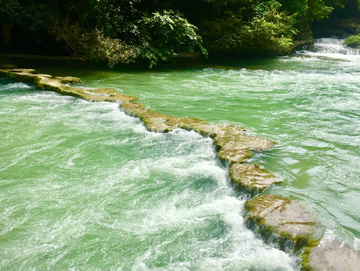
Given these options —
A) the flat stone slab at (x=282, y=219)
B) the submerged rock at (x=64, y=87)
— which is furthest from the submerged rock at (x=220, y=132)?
the flat stone slab at (x=282, y=219)

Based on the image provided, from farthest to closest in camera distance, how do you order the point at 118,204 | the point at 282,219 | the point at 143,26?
the point at 143,26, the point at 118,204, the point at 282,219

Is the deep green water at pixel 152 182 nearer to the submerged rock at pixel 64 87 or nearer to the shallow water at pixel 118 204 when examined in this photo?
the shallow water at pixel 118 204

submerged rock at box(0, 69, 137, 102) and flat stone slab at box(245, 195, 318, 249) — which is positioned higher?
submerged rock at box(0, 69, 137, 102)

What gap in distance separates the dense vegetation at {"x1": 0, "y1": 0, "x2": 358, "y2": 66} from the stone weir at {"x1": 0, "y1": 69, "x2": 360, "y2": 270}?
7324 millimetres

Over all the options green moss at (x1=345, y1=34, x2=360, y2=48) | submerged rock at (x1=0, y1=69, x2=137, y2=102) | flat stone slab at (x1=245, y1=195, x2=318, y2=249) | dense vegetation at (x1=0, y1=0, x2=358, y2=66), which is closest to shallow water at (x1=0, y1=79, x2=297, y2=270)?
flat stone slab at (x1=245, y1=195, x2=318, y2=249)

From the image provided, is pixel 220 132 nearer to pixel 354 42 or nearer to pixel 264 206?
pixel 264 206

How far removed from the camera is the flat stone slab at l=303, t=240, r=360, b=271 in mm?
2602

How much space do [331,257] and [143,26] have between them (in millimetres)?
13473

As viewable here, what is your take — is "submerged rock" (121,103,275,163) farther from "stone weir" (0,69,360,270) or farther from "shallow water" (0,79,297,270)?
"shallow water" (0,79,297,270)

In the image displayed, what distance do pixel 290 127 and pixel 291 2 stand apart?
17.8 m

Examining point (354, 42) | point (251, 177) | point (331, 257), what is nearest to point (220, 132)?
point (251, 177)

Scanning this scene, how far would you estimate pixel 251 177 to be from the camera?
416cm

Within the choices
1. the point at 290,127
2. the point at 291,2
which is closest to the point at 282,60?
the point at 291,2

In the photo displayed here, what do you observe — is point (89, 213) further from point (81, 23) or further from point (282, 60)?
point (282, 60)
